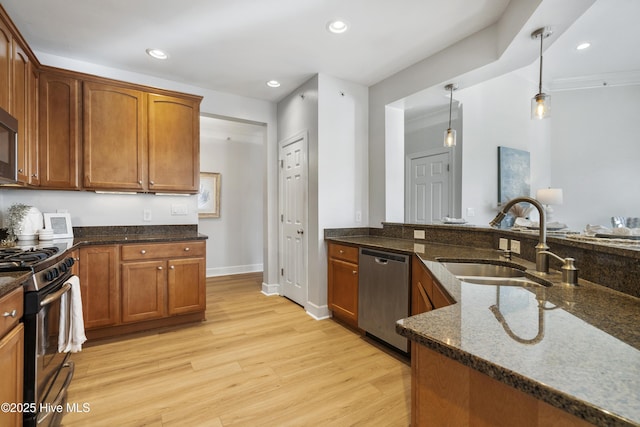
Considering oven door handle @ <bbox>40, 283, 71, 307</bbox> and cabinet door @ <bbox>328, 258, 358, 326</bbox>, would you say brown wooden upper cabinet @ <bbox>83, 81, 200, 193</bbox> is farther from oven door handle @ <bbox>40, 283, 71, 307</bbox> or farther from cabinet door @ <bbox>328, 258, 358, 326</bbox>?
cabinet door @ <bbox>328, 258, 358, 326</bbox>

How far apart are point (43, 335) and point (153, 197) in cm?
207

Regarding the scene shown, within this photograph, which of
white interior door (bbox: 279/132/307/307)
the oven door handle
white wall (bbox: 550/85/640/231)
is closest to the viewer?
the oven door handle

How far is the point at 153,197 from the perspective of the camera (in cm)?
331

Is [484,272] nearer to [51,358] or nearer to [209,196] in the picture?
[51,358]

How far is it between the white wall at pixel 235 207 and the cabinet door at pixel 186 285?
7.36ft

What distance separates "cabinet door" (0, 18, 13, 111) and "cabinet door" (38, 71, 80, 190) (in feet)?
1.93

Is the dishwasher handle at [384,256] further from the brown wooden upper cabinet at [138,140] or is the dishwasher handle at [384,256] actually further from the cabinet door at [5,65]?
the cabinet door at [5,65]

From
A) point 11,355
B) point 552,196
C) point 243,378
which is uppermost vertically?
point 552,196

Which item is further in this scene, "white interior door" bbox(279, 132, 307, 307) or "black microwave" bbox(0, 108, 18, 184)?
"white interior door" bbox(279, 132, 307, 307)

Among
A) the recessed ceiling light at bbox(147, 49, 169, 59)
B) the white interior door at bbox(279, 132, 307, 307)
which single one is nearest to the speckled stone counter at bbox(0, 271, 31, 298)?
the recessed ceiling light at bbox(147, 49, 169, 59)

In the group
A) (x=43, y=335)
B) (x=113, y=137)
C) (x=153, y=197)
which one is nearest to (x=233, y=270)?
(x=153, y=197)

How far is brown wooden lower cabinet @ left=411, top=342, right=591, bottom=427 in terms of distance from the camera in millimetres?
551

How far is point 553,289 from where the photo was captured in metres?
1.14

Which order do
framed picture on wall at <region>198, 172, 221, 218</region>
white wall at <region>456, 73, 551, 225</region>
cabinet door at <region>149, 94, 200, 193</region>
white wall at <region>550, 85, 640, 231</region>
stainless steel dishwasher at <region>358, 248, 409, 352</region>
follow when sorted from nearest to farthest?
1. stainless steel dishwasher at <region>358, 248, 409, 352</region>
2. cabinet door at <region>149, 94, 200, 193</region>
3. white wall at <region>456, 73, 551, 225</region>
4. white wall at <region>550, 85, 640, 231</region>
5. framed picture on wall at <region>198, 172, 221, 218</region>
